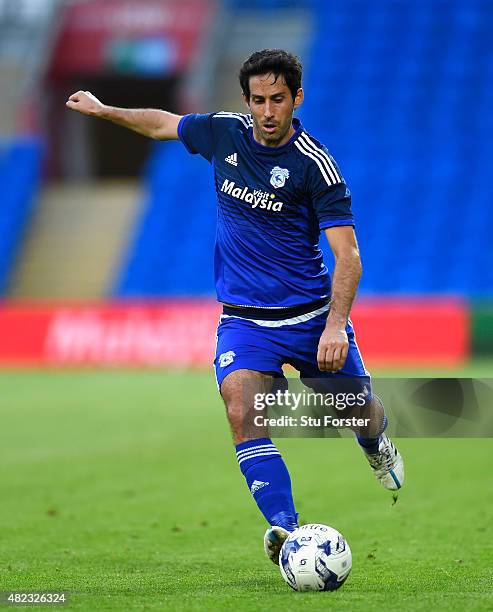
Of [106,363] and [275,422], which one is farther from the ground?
[275,422]

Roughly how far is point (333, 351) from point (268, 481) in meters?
0.67

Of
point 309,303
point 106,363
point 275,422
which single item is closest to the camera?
point 275,422

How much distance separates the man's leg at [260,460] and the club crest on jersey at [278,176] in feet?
3.01

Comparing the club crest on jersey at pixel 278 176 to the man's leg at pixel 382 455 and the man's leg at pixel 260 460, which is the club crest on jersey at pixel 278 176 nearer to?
the man's leg at pixel 260 460

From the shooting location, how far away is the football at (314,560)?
18.8 feet

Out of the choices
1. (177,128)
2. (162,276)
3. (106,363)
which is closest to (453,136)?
(162,276)

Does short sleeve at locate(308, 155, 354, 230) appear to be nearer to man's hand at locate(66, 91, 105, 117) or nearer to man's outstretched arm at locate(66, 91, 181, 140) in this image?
man's outstretched arm at locate(66, 91, 181, 140)

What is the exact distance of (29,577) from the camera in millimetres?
6254

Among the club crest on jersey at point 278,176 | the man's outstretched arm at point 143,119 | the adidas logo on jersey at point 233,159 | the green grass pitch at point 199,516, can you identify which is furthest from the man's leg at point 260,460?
the man's outstretched arm at point 143,119

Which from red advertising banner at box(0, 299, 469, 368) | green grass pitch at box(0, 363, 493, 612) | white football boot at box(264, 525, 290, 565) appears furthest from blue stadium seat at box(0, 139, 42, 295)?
white football boot at box(264, 525, 290, 565)

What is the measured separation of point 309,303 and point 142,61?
28.2 metres

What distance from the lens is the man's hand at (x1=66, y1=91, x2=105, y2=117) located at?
6.80m

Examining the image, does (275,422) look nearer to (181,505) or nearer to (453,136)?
(181,505)

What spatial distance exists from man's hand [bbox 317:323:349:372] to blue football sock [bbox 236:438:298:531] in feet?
1.47
